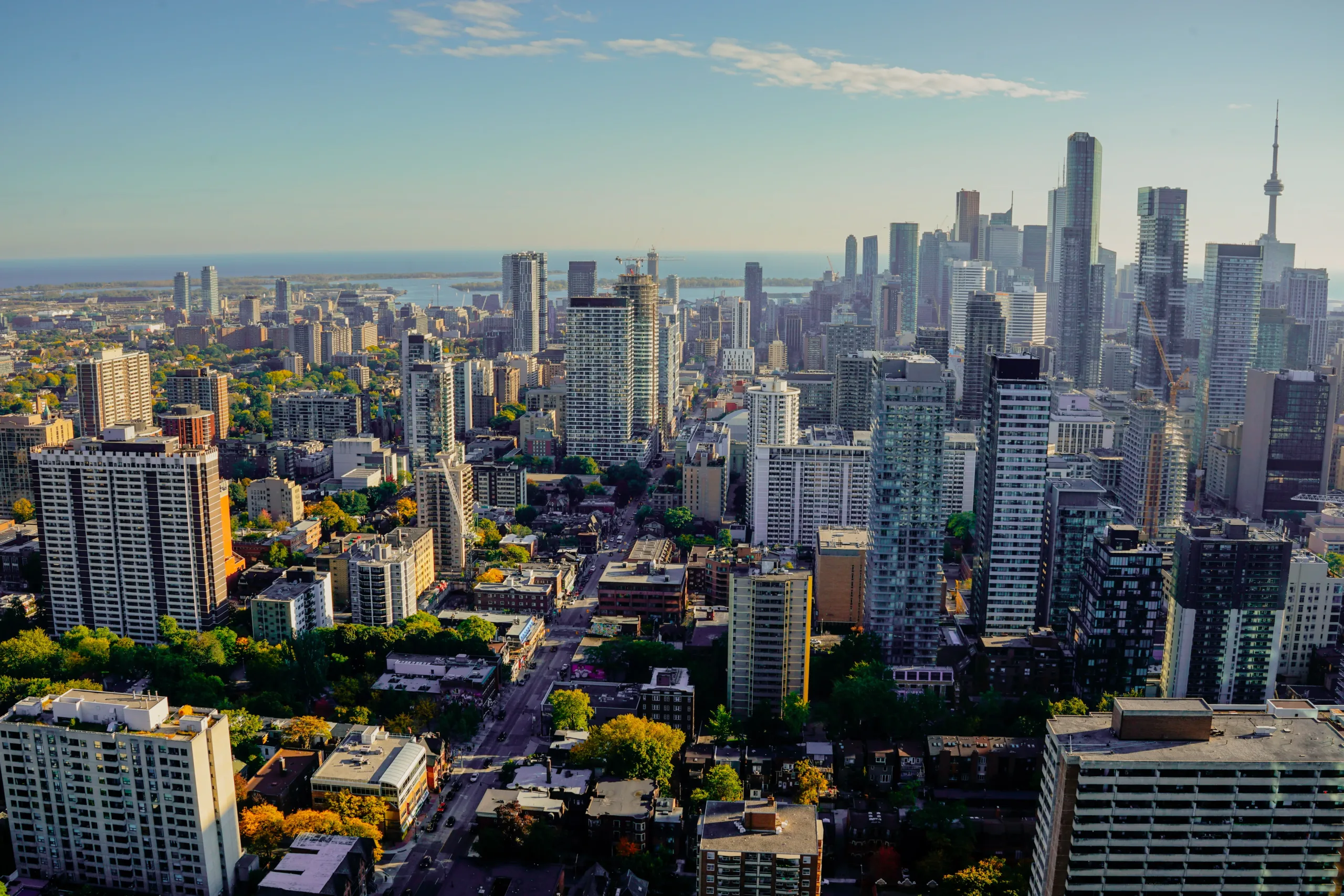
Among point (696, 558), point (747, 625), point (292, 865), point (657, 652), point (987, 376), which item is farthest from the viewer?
point (696, 558)

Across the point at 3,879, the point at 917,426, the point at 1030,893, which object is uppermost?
the point at 917,426

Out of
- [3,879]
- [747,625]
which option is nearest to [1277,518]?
[747,625]

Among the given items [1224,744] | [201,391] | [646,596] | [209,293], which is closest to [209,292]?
[209,293]

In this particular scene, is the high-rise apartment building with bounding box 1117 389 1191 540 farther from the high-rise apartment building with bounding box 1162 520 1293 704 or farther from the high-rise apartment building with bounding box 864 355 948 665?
the high-rise apartment building with bounding box 1162 520 1293 704

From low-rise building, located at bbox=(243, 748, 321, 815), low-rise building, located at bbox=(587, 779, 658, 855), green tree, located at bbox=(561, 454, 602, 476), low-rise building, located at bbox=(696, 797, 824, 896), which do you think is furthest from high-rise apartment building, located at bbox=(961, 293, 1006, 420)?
low-rise building, located at bbox=(696, 797, 824, 896)

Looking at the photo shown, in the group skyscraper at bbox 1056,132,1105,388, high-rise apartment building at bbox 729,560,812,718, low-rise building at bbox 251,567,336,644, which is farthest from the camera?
skyscraper at bbox 1056,132,1105,388

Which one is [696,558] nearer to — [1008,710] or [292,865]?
[1008,710]
